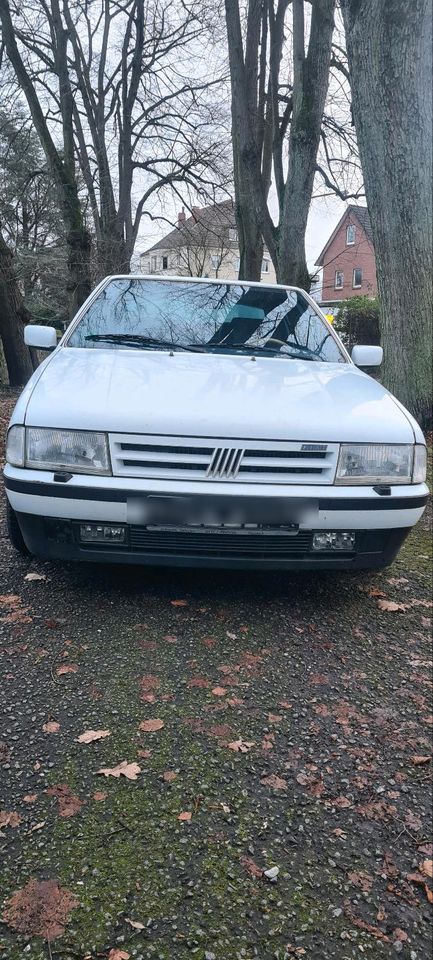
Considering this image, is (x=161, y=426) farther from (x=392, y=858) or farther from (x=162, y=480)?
(x=392, y=858)

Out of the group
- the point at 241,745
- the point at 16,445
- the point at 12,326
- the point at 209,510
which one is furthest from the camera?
the point at 12,326

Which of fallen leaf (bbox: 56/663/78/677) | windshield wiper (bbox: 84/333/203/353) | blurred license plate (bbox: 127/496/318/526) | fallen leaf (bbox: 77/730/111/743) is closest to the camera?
fallen leaf (bbox: 77/730/111/743)

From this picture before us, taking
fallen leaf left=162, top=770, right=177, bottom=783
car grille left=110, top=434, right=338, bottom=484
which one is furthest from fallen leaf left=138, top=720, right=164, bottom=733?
car grille left=110, top=434, right=338, bottom=484

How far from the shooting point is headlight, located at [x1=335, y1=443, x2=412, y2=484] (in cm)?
309

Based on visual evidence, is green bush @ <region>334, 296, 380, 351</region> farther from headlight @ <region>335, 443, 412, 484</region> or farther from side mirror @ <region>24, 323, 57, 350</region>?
headlight @ <region>335, 443, 412, 484</region>

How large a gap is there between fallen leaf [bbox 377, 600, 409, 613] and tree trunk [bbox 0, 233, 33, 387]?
12.4m

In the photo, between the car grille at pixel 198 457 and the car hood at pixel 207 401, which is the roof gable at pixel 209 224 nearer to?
the car hood at pixel 207 401

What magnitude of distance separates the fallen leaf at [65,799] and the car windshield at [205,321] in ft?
8.45

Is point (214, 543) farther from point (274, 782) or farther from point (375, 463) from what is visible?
point (274, 782)

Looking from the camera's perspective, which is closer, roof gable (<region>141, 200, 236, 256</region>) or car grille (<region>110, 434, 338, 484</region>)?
car grille (<region>110, 434, 338, 484</region>)

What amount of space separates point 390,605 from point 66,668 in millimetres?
1780

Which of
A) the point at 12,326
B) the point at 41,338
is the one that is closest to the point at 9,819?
the point at 41,338

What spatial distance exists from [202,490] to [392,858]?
1.60 metres

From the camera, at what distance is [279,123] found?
16219 mm
